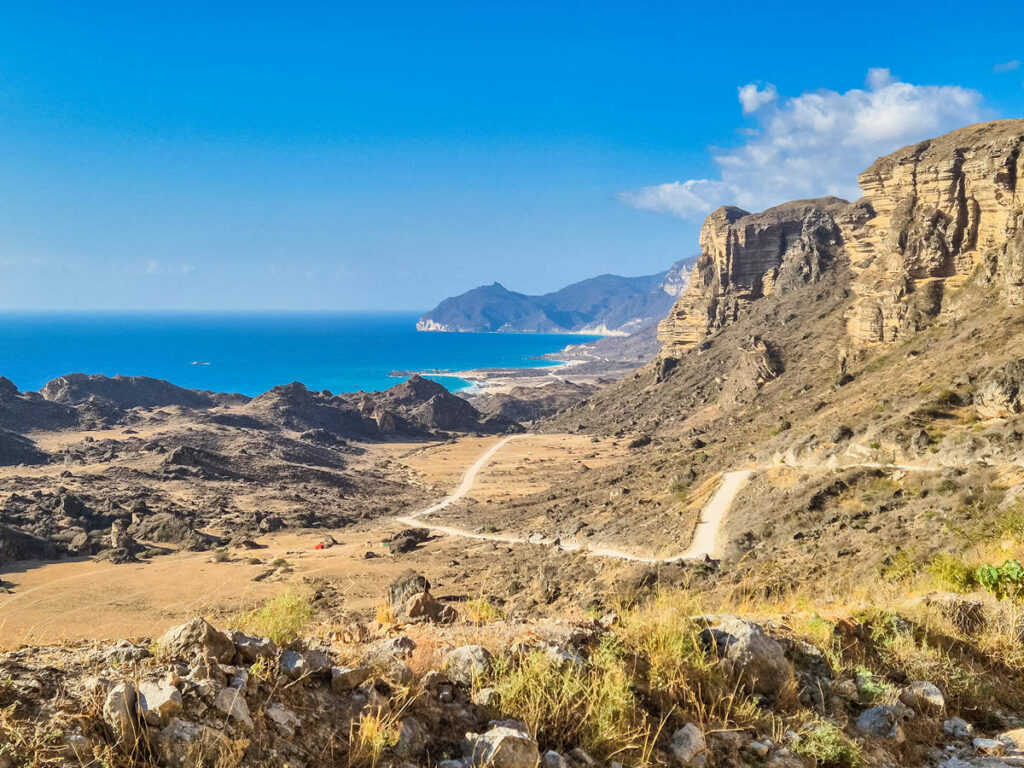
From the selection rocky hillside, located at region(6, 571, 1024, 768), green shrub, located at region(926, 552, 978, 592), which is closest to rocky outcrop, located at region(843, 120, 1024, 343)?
green shrub, located at region(926, 552, 978, 592)

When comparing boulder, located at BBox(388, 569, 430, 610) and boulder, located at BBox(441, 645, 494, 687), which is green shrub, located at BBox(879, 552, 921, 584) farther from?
boulder, located at BBox(388, 569, 430, 610)

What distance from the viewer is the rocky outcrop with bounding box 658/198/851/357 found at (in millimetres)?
74875

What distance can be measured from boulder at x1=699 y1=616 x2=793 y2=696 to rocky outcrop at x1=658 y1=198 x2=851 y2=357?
76.1 m

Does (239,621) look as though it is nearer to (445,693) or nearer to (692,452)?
(445,693)

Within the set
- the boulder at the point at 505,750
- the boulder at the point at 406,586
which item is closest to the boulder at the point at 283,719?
the boulder at the point at 505,750

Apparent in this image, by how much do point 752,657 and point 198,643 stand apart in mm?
3807

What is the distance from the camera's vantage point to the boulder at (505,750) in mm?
3443

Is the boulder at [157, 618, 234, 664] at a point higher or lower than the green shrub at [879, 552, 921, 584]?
higher

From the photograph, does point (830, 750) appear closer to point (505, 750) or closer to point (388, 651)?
point (505, 750)

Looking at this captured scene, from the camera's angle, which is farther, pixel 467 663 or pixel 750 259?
pixel 750 259

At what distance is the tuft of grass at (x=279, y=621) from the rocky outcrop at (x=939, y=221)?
42.3 meters

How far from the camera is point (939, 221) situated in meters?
42.2

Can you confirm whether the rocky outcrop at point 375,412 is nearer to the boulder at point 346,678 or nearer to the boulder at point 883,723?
the boulder at point 346,678

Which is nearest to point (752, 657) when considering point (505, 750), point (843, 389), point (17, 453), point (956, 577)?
point (505, 750)
